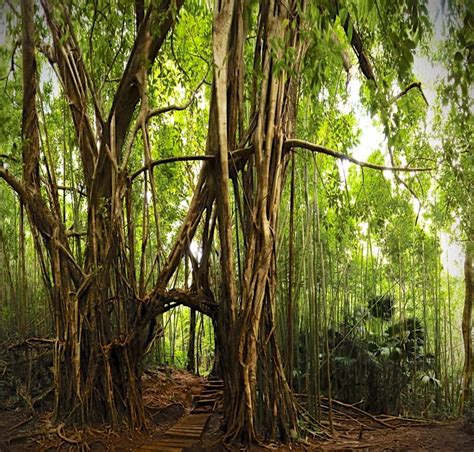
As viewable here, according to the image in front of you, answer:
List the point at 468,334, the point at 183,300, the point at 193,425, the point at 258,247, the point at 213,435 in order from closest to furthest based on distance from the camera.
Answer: the point at 258,247
the point at 213,435
the point at 183,300
the point at 193,425
the point at 468,334

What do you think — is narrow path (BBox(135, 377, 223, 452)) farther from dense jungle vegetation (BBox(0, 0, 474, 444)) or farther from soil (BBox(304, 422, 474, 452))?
soil (BBox(304, 422, 474, 452))

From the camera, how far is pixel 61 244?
405cm

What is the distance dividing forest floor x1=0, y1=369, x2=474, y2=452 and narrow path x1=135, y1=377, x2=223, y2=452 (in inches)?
2.3

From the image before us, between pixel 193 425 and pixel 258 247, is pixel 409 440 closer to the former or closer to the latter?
pixel 193 425

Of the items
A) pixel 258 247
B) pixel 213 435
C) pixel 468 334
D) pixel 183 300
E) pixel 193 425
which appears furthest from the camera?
pixel 468 334

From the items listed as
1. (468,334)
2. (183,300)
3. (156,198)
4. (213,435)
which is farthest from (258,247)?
(468,334)

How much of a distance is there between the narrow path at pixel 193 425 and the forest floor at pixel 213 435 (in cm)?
6

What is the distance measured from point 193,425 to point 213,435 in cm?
51

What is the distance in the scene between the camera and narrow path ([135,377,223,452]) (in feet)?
12.7

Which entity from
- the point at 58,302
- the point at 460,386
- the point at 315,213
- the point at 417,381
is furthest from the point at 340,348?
the point at 58,302

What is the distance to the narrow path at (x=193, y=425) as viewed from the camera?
153 inches

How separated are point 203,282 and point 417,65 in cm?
453

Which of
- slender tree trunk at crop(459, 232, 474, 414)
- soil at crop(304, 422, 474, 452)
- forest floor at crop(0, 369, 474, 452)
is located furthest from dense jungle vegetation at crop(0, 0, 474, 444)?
slender tree trunk at crop(459, 232, 474, 414)

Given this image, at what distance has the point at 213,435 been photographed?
4180 millimetres
